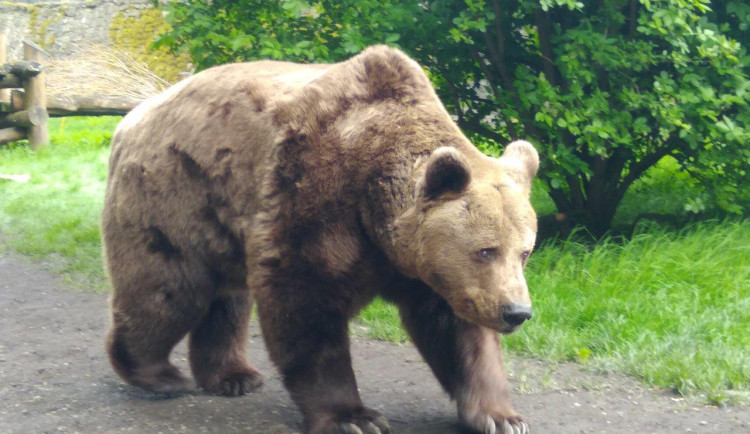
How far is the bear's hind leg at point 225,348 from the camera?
4363 mm

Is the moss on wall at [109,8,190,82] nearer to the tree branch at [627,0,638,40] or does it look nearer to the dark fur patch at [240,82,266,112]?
the tree branch at [627,0,638,40]

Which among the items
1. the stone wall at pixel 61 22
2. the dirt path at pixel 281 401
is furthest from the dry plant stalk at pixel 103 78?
the dirt path at pixel 281 401

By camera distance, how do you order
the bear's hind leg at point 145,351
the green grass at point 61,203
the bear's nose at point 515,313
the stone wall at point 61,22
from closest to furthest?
the bear's nose at point 515,313
the bear's hind leg at point 145,351
the green grass at point 61,203
the stone wall at point 61,22

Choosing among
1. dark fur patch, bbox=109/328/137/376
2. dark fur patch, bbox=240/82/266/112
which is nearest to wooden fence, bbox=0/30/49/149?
dark fur patch, bbox=109/328/137/376

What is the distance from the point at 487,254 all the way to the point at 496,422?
84 cm

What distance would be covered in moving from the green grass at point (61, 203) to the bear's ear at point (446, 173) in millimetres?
4115

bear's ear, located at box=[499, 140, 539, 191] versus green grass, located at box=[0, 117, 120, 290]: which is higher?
bear's ear, located at box=[499, 140, 539, 191]

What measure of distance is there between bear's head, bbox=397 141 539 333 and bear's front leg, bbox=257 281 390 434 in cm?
44

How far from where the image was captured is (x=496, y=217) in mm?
3223

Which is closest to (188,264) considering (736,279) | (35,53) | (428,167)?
(428,167)

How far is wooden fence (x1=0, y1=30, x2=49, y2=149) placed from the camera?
12727 mm

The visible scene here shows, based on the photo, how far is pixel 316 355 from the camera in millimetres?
3580

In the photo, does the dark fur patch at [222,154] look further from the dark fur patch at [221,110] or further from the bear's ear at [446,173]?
the bear's ear at [446,173]

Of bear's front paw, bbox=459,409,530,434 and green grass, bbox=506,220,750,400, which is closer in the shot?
bear's front paw, bbox=459,409,530,434
